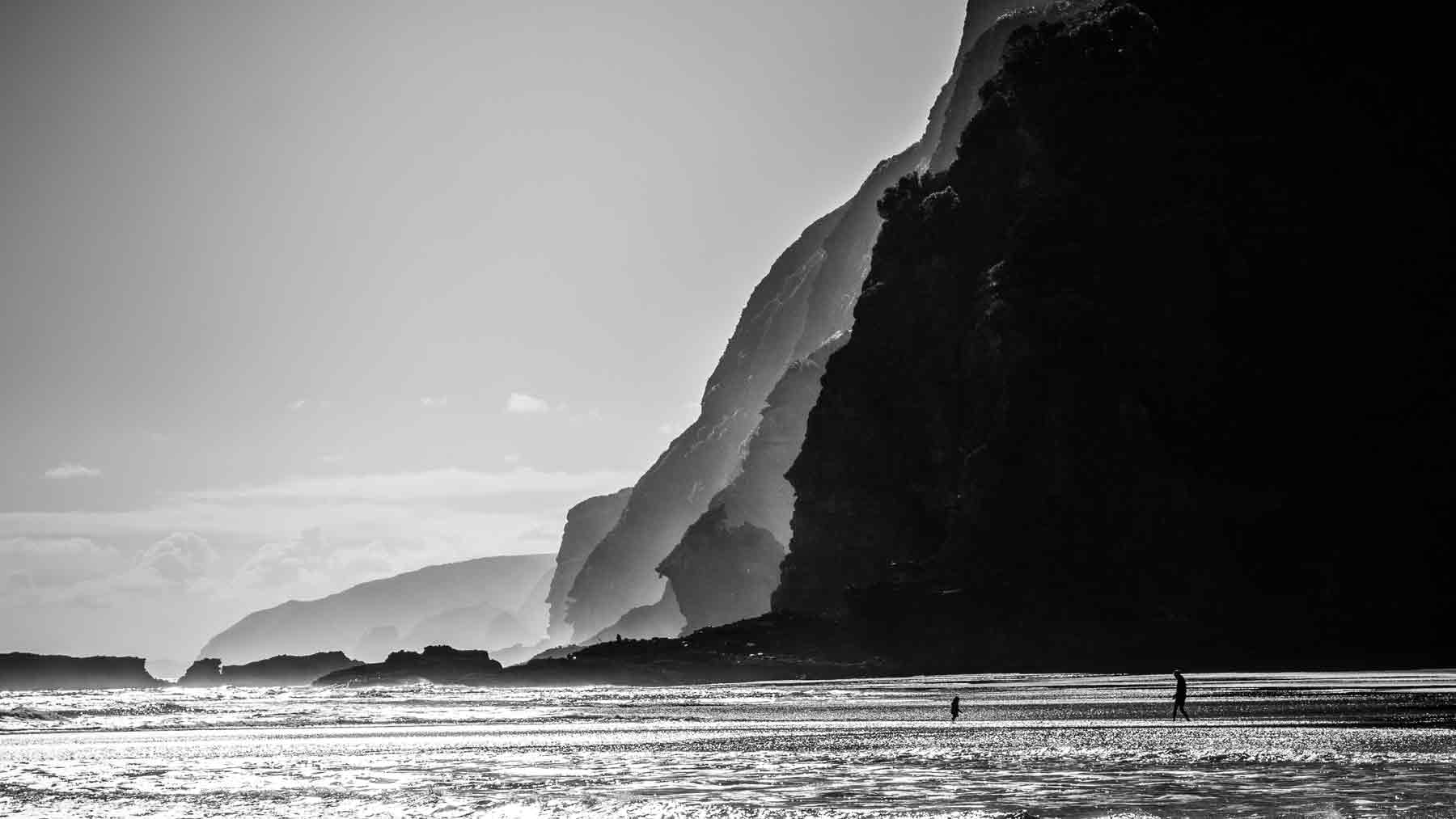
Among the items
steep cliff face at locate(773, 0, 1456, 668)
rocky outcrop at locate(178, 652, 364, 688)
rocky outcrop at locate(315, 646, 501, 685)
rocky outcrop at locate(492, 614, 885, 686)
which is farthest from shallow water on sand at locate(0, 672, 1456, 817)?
rocky outcrop at locate(178, 652, 364, 688)

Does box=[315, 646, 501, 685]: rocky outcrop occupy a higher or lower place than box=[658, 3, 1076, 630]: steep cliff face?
lower

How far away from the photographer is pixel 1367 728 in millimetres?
33062

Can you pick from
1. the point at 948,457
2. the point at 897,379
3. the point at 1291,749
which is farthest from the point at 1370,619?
the point at 1291,749

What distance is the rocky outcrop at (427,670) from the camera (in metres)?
103

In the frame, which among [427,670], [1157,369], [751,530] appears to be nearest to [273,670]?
[427,670]

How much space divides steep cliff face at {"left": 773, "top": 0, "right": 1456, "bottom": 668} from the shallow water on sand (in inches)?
1232

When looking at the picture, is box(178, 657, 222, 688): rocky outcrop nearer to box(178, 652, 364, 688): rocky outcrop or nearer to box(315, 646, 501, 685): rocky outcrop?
box(178, 652, 364, 688): rocky outcrop

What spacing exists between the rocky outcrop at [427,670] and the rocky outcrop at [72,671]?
3172 cm

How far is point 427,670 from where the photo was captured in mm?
110188

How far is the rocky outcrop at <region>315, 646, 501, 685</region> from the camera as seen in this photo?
4048 inches

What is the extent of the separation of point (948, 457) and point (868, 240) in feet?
279

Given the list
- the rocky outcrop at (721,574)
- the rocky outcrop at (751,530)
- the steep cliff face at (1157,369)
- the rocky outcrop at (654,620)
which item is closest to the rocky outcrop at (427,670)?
the steep cliff face at (1157,369)

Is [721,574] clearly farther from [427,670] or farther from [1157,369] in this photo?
[1157,369]

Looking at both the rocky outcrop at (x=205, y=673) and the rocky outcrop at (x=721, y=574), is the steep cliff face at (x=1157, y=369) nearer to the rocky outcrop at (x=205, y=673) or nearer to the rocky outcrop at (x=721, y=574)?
the rocky outcrop at (x=721, y=574)
